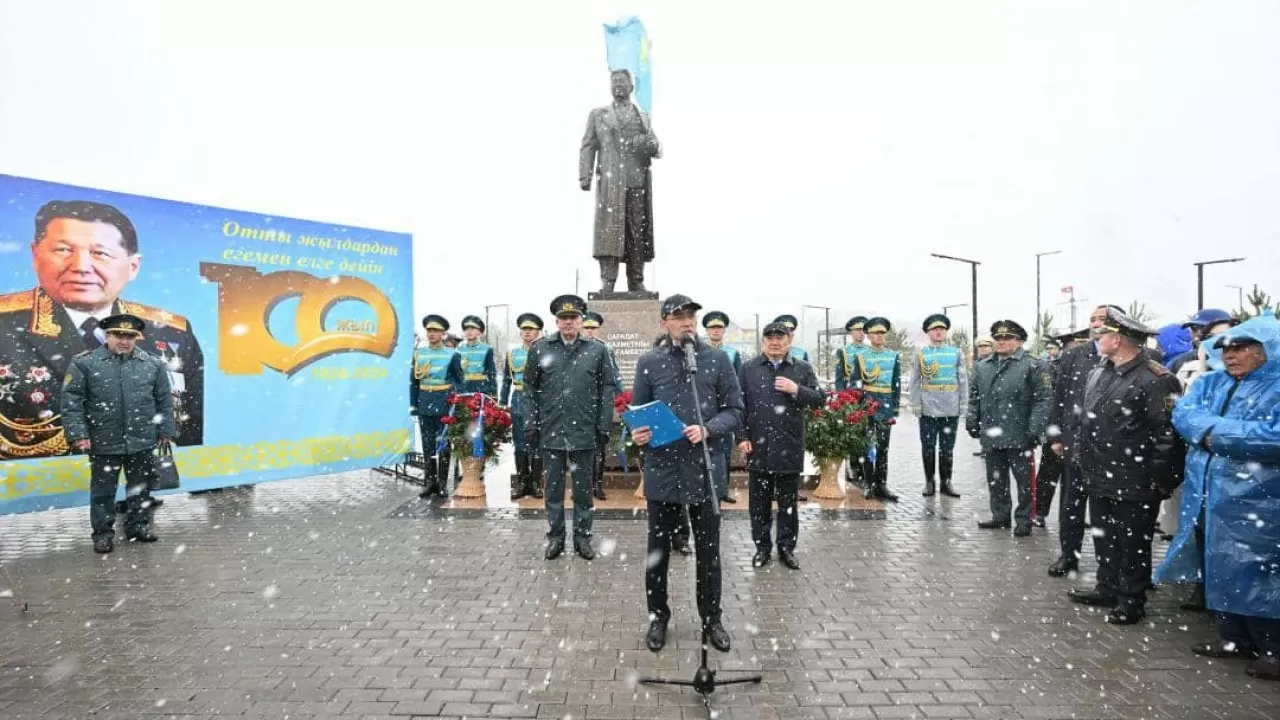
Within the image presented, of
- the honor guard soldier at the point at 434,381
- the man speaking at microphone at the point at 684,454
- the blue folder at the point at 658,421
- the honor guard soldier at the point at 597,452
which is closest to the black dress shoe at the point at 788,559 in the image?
the man speaking at microphone at the point at 684,454

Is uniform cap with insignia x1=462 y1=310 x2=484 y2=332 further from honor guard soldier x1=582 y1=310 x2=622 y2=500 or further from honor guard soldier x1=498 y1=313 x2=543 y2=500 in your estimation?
honor guard soldier x1=582 y1=310 x2=622 y2=500

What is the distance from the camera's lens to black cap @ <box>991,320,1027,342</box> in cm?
772

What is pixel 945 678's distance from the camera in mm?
3990

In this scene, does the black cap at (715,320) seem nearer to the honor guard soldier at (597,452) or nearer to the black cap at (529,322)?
the honor guard soldier at (597,452)

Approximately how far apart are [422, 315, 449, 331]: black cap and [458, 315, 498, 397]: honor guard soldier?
0.34 m

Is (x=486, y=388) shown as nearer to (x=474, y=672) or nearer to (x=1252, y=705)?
(x=474, y=672)

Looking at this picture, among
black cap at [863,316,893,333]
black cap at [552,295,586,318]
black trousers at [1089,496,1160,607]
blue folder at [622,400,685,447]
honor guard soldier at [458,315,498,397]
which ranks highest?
black cap at [552,295,586,318]

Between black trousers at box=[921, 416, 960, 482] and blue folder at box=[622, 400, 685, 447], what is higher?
blue folder at box=[622, 400, 685, 447]

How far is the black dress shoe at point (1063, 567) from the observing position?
5.92 metres

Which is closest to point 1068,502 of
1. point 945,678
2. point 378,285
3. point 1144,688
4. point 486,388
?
point 1144,688

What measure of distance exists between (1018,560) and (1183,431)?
90.9 inches

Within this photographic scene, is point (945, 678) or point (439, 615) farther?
point (439, 615)

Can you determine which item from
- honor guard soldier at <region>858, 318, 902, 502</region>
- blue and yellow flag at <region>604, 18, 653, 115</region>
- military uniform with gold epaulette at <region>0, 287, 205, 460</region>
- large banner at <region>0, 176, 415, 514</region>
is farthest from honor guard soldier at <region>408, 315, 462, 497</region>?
honor guard soldier at <region>858, 318, 902, 502</region>

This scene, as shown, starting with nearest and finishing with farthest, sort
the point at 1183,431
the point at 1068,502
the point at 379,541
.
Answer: the point at 1183,431 < the point at 1068,502 < the point at 379,541
